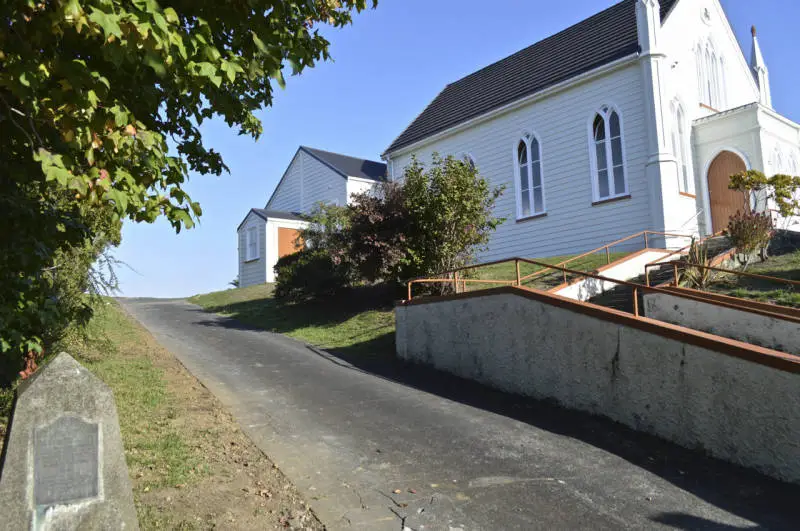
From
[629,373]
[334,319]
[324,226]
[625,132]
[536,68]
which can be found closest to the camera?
[629,373]

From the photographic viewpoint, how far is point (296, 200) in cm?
3173

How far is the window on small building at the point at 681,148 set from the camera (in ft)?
56.1

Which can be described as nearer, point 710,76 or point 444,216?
point 444,216

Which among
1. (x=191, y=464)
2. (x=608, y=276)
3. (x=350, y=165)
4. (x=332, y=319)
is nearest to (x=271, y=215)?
(x=350, y=165)

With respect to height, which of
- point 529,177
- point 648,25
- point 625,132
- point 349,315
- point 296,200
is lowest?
point 349,315

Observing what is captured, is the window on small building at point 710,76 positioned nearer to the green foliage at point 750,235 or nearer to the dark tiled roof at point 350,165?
the green foliage at point 750,235

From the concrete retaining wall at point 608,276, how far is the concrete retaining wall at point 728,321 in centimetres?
179

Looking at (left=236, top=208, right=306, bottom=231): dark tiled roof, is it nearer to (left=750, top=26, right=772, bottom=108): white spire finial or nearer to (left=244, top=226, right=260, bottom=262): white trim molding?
(left=244, top=226, right=260, bottom=262): white trim molding

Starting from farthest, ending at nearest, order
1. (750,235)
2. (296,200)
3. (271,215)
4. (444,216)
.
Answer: (296,200)
(271,215)
(444,216)
(750,235)

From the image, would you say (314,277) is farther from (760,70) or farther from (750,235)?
(760,70)

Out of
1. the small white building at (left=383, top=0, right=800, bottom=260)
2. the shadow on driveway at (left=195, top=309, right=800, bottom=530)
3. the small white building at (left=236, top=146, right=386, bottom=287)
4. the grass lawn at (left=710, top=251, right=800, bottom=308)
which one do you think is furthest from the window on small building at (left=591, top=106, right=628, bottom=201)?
the small white building at (left=236, top=146, right=386, bottom=287)

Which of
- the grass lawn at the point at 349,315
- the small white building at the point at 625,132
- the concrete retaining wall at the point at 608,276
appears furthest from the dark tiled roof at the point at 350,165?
the concrete retaining wall at the point at 608,276

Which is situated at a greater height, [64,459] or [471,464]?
[64,459]

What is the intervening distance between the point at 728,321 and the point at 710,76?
14.8 metres
